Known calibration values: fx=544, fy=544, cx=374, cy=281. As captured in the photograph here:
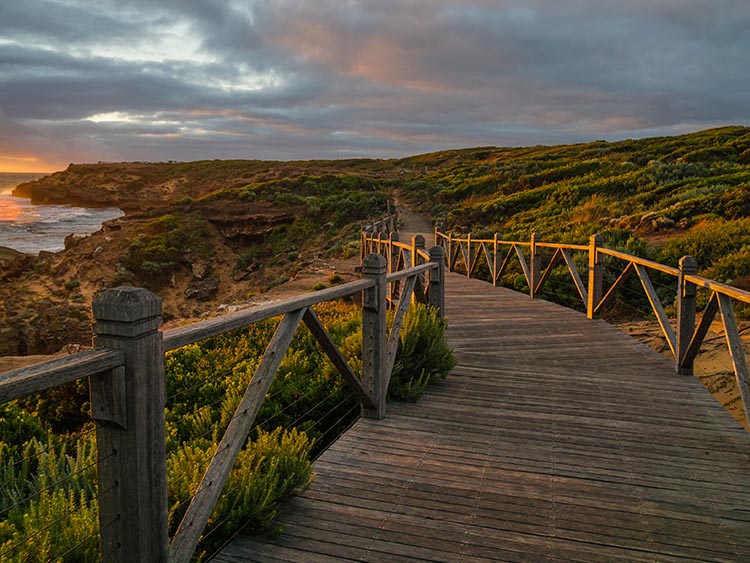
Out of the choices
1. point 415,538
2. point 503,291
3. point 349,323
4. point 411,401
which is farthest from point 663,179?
point 415,538

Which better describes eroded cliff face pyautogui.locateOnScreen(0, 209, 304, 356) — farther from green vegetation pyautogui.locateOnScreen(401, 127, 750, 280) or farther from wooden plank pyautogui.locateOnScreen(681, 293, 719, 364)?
wooden plank pyautogui.locateOnScreen(681, 293, 719, 364)

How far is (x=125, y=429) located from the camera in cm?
188

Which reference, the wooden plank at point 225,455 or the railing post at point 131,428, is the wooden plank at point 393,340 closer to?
the wooden plank at point 225,455

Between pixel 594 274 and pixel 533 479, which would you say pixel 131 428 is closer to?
pixel 533 479

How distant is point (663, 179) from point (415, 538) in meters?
23.3

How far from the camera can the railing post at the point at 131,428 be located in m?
1.84

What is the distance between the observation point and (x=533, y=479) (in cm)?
340

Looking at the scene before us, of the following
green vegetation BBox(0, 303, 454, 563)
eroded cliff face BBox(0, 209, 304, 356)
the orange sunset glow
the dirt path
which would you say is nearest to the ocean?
the orange sunset glow

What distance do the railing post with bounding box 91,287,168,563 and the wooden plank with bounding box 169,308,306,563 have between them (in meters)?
0.25

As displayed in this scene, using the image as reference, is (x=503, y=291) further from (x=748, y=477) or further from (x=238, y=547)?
(x=238, y=547)

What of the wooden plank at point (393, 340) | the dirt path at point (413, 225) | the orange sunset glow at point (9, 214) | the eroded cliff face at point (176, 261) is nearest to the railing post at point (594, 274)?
the wooden plank at point (393, 340)

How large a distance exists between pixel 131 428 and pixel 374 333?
8.43 feet

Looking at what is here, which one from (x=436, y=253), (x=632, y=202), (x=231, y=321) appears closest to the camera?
Answer: (x=231, y=321)

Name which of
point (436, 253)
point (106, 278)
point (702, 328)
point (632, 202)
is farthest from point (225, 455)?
point (106, 278)
